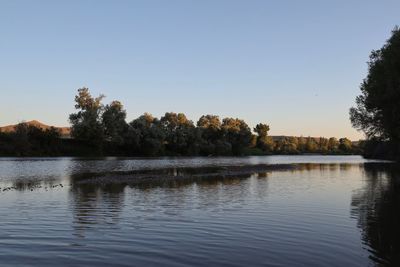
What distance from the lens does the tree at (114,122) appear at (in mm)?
129500

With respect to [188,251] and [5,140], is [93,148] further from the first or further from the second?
[188,251]

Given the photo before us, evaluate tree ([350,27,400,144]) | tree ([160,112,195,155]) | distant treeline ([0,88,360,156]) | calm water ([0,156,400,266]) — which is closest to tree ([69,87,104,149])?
distant treeline ([0,88,360,156])

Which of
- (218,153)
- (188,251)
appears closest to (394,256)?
(188,251)

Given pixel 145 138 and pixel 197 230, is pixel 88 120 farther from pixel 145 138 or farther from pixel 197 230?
pixel 197 230

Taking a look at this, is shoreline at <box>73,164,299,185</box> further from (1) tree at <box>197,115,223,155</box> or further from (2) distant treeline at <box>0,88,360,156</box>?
(1) tree at <box>197,115,223,155</box>

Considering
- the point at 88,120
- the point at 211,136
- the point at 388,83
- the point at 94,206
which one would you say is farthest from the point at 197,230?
the point at 211,136

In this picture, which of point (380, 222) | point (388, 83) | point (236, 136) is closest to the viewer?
point (380, 222)

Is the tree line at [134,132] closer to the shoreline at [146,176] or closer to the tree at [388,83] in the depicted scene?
the shoreline at [146,176]

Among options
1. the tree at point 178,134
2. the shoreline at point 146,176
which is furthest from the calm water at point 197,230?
the tree at point 178,134

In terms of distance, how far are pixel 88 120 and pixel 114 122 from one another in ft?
24.0

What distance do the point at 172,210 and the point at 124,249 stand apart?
8960mm

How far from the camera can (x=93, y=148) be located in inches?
5226

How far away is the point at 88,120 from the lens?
127500 mm

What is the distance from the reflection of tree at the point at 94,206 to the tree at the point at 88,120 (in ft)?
315
